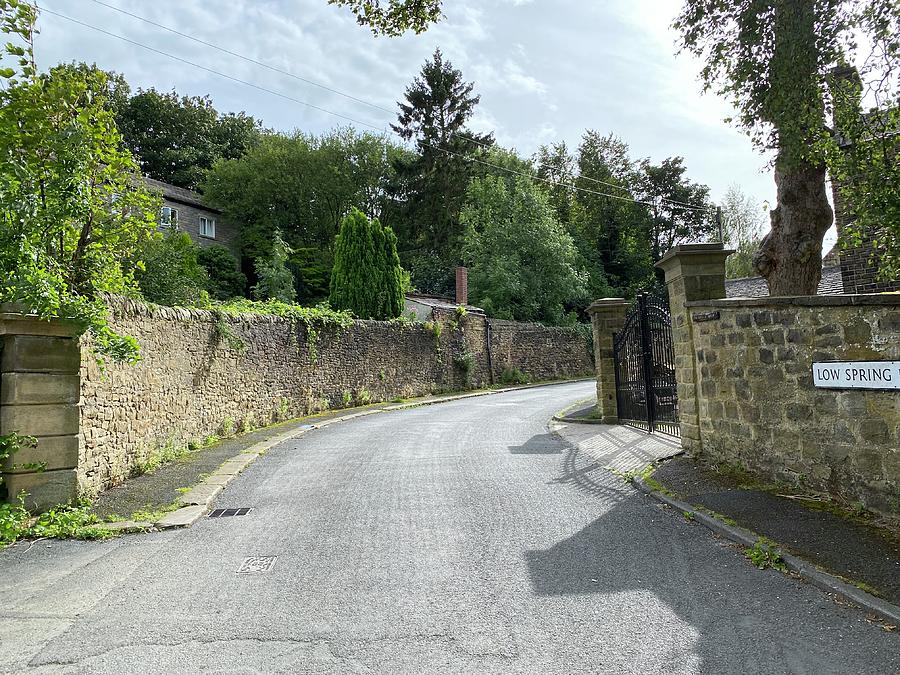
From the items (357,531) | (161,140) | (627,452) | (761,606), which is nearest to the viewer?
(761,606)

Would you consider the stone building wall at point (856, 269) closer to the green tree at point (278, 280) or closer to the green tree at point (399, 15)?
the green tree at point (399, 15)

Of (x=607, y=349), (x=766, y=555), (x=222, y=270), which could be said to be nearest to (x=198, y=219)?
(x=222, y=270)

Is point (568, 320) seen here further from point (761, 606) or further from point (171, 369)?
point (761, 606)

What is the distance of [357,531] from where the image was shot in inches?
226

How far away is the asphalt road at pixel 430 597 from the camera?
3.29 m

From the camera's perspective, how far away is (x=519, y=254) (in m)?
37.1

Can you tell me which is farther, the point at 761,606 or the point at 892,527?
the point at 892,527

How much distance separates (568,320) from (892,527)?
3337cm

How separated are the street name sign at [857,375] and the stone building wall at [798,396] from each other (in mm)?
58

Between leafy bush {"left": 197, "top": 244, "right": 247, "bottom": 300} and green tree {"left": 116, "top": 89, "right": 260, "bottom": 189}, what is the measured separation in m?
8.20

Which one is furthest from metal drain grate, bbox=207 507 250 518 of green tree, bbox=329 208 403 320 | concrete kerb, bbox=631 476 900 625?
green tree, bbox=329 208 403 320

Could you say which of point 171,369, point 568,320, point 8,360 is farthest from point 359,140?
point 8,360

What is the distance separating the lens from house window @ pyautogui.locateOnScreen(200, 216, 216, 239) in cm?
3664

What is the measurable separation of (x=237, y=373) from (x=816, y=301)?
10.8 m
